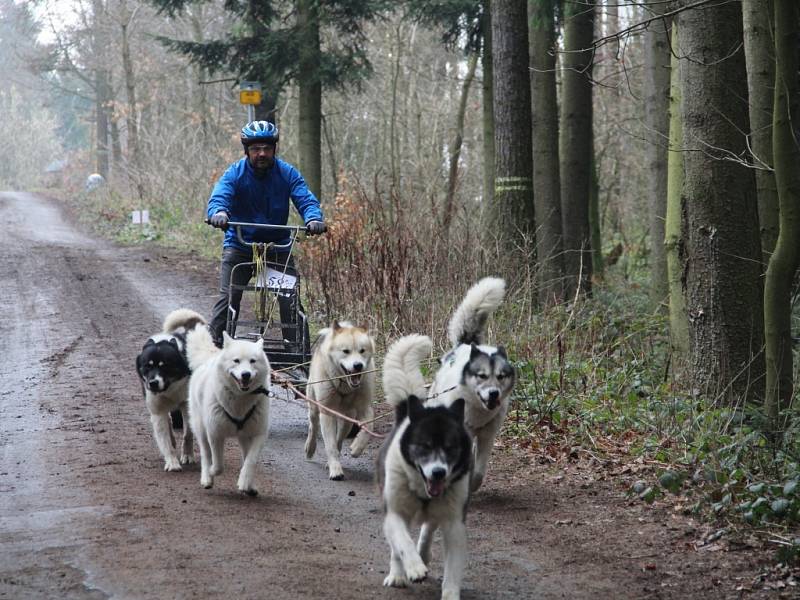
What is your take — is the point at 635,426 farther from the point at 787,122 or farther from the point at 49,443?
the point at 49,443

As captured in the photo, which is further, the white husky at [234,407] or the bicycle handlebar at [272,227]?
the bicycle handlebar at [272,227]

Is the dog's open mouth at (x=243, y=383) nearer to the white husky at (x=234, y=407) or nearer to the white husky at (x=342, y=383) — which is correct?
the white husky at (x=234, y=407)

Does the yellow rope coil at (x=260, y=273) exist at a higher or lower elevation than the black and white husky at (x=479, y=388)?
higher

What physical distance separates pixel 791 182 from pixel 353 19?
45.9 feet

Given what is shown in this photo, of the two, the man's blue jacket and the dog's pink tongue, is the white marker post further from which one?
the dog's pink tongue

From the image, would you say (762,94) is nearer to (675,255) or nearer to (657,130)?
(675,255)

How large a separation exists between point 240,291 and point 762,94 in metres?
5.17

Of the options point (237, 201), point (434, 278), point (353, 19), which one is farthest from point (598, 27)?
point (237, 201)

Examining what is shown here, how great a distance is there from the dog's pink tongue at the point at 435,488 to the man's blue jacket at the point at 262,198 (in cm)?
439

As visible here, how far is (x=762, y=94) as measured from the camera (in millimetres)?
9328

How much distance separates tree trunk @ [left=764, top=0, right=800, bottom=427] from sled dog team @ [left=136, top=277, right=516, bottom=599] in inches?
67.9

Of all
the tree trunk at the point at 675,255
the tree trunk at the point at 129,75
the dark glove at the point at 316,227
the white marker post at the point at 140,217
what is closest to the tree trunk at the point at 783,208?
the tree trunk at the point at 675,255

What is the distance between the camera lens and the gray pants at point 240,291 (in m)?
8.61

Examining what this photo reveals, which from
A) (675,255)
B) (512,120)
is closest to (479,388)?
(675,255)
